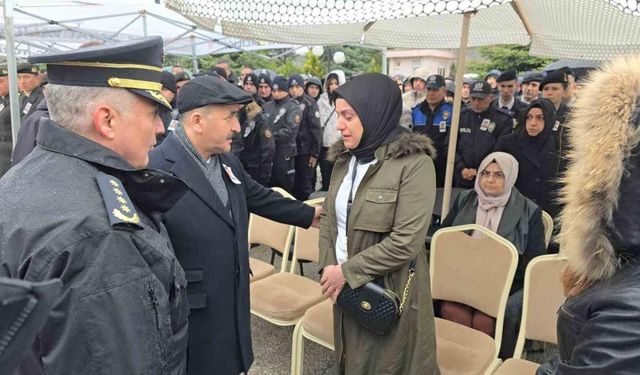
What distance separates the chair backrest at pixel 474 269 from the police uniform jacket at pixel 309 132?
4.22 m

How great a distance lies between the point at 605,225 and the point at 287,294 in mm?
2240

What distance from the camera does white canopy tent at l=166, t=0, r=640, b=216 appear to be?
1374mm

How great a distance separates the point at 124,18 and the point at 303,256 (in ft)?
→ 25.9

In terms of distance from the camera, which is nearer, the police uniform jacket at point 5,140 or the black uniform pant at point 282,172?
the police uniform jacket at point 5,140

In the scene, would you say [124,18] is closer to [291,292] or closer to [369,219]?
[291,292]

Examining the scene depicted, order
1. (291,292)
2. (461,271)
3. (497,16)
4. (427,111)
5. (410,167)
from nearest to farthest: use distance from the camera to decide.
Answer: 1. (410,167)
2. (461,271)
3. (291,292)
4. (497,16)
5. (427,111)

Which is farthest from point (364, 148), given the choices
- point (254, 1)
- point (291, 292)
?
point (291, 292)

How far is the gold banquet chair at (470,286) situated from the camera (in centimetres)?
224

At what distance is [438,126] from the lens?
5500mm

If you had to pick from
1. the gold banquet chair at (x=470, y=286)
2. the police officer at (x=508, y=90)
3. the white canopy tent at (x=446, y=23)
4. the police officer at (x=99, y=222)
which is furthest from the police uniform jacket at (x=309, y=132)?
the police officer at (x=99, y=222)

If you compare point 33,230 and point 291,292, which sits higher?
point 33,230

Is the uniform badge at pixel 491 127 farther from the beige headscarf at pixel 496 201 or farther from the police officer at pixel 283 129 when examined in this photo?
the police officer at pixel 283 129

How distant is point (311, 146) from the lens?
22.3 ft

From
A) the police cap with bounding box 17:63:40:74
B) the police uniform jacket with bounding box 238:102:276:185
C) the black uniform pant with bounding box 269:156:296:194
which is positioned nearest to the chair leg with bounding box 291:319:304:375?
the police uniform jacket with bounding box 238:102:276:185
